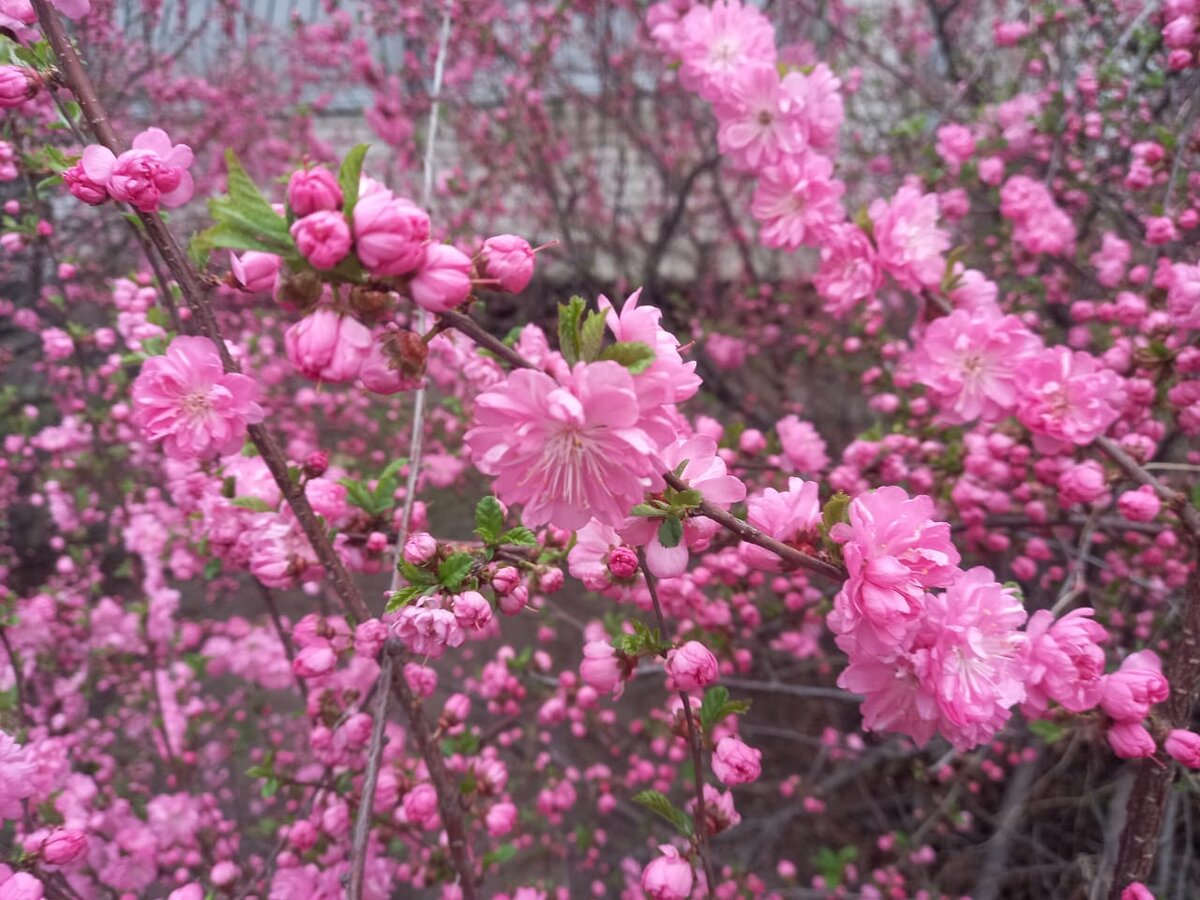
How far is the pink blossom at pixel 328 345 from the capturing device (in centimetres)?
64

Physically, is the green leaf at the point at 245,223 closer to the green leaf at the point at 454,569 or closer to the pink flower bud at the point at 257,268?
the pink flower bud at the point at 257,268

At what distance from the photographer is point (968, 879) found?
303 cm

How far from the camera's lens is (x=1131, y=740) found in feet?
3.49

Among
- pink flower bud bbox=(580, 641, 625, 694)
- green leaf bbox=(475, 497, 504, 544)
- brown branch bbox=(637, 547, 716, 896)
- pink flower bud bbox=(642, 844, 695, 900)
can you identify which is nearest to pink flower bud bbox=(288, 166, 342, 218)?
green leaf bbox=(475, 497, 504, 544)

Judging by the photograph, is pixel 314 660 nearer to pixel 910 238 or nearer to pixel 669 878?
pixel 669 878

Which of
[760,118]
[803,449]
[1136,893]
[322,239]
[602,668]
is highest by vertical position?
[760,118]

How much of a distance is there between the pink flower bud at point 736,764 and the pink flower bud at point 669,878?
0.14 m

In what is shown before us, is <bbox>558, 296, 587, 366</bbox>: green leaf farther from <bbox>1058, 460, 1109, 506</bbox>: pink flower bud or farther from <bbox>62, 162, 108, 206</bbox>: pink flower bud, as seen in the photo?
<bbox>1058, 460, 1109, 506</bbox>: pink flower bud

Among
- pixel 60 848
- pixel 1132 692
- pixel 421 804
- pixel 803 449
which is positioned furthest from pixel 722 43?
pixel 60 848

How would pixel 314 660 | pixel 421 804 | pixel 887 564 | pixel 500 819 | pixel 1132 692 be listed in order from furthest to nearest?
pixel 500 819, pixel 421 804, pixel 314 660, pixel 1132 692, pixel 887 564

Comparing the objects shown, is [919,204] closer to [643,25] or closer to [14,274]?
[643,25]

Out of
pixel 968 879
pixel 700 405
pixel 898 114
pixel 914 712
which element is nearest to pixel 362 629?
pixel 914 712

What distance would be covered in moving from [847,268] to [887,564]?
3.41 feet

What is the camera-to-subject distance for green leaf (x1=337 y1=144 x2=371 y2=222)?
2.10 ft
